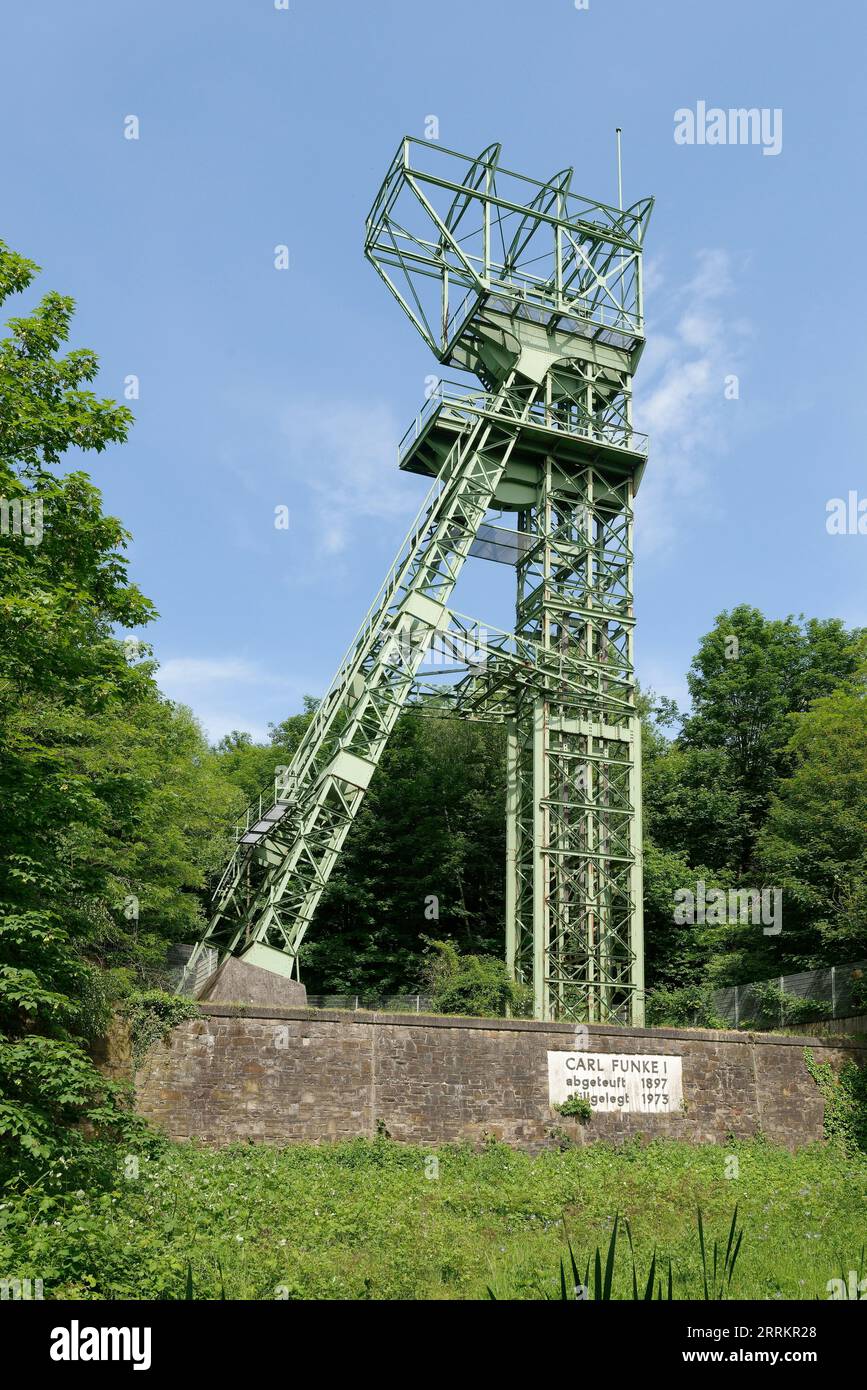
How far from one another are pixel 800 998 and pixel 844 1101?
375 centimetres

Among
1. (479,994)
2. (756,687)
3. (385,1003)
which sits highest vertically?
(756,687)

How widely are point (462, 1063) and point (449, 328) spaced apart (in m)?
20.8

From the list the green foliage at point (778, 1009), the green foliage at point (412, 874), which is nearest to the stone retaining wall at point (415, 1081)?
the green foliage at point (778, 1009)

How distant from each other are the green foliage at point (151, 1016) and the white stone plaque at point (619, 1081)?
706 cm

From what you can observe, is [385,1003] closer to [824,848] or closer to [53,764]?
[824,848]

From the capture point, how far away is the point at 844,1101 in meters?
23.5

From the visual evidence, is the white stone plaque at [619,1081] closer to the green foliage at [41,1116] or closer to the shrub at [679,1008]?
the shrub at [679,1008]

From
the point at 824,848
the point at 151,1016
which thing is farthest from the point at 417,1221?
the point at 824,848

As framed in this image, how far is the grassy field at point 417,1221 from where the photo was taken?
11320 mm

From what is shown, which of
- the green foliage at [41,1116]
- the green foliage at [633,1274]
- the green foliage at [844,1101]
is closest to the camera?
the green foliage at [633,1274]

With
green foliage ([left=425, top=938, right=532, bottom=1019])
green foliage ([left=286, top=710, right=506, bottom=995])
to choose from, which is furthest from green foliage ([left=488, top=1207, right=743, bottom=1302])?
green foliage ([left=286, top=710, right=506, bottom=995])

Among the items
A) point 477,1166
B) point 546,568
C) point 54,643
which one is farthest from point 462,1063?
point 546,568
